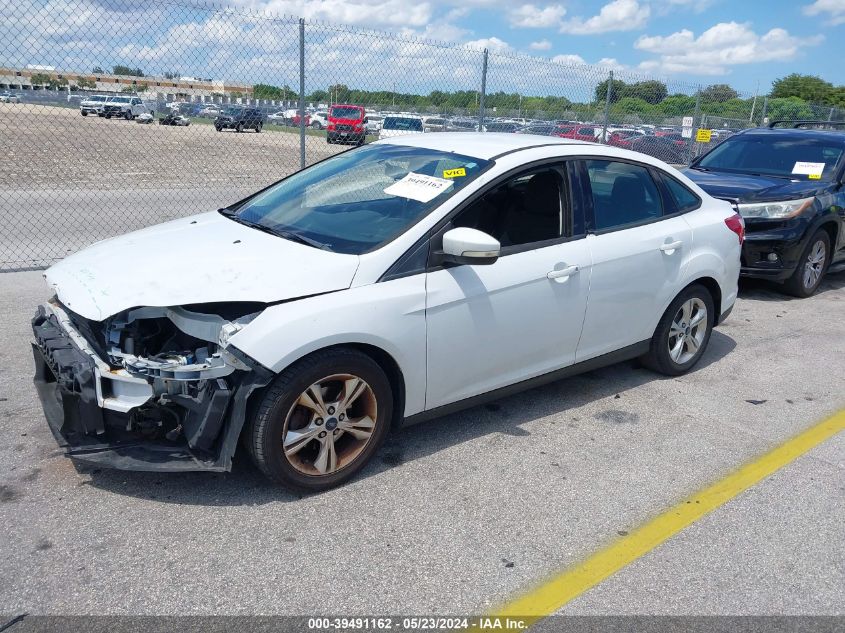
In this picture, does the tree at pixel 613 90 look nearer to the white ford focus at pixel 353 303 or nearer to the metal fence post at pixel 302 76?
the metal fence post at pixel 302 76

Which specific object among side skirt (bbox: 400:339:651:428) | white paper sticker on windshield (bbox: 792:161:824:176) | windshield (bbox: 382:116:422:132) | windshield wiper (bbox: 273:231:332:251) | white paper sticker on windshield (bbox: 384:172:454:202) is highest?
windshield (bbox: 382:116:422:132)

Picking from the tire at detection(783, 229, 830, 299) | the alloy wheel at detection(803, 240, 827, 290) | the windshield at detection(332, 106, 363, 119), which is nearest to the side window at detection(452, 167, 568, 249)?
the tire at detection(783, 229, 830, 299)

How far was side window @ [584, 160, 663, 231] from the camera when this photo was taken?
173 inches

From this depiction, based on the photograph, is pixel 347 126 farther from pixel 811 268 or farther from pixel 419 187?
pixel 419 187

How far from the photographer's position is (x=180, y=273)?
3.27 m

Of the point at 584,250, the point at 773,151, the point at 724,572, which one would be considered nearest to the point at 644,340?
the point at 584,250

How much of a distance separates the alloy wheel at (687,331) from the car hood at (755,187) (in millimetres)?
2801

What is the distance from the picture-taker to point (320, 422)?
3.31 metres

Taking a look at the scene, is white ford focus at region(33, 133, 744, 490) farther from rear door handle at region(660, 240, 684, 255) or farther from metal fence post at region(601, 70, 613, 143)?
metal fence post at region(601, 70, 613, 143)

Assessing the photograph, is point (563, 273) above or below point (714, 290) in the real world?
above

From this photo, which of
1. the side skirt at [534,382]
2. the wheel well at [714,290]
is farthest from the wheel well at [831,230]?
the side skirt at [534,382]

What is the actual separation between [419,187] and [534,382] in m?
1.34

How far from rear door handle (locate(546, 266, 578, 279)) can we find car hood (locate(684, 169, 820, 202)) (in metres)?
4.18

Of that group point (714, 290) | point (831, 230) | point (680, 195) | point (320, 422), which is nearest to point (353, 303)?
point (320, 422)
